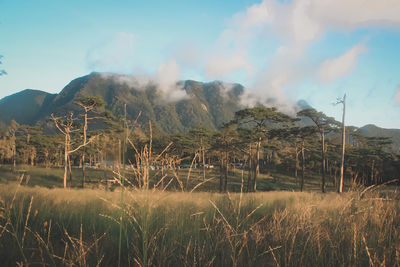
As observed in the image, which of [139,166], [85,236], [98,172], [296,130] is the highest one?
[296,130]

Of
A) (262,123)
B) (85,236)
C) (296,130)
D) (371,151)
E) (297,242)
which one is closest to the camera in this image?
(297,242)

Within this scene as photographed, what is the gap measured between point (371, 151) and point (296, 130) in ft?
51.8

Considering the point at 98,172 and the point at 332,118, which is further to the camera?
the point at 98,172

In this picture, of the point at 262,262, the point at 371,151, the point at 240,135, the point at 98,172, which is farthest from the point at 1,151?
the point at 371,151

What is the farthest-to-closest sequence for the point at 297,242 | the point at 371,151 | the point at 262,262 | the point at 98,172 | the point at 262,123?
1. the point at 98,172
2. the point at 371,151
3. the point at 262,123
4. the point at 297,242
5. the point at 262,262

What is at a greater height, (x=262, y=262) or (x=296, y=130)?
(x=296, y=130)

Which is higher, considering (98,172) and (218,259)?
(218,259)

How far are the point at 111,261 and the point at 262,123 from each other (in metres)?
22.7

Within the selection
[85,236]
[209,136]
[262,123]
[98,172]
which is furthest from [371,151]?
[98,172]

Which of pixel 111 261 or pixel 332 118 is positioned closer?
pixel 111 261

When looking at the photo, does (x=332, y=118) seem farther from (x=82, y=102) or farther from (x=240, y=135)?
(x=82, y=102)

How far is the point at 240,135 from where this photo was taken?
22.7 meters

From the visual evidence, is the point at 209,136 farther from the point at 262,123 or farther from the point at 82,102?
the point at 82,102

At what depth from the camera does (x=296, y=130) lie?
70.5 ft
